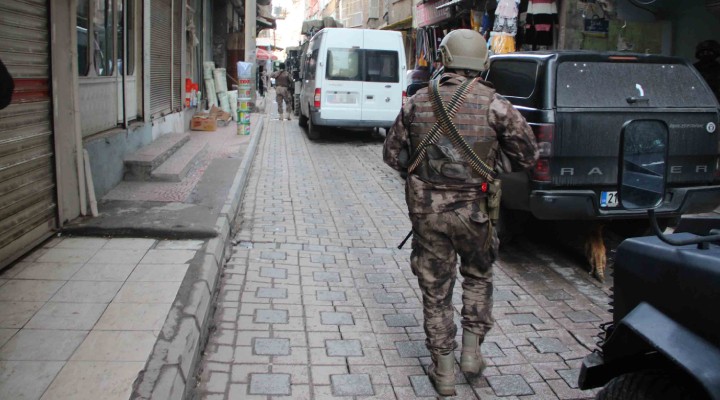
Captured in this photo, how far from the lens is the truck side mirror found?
5.34m

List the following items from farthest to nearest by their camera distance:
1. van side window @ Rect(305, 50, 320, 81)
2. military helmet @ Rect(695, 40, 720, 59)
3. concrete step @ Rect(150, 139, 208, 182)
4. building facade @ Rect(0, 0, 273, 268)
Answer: van side window @ Rect(305, 50, 320, 81) → military helmet @ Rect(695, 40, 720, 59) → concrete step @ Rect(150, 139, 208, 182) → building facade @ Rect(0, 0, 273, 268)

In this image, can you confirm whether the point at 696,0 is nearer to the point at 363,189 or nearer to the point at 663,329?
the point at 363,189

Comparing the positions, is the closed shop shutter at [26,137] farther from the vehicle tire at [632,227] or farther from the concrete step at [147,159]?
the vehicle tire at [632,227]

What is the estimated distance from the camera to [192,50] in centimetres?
1684

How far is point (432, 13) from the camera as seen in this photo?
19.1 m

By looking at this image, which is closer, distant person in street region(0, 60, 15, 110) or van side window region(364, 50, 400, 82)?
distant person in street region(0, 60, 15, 110)

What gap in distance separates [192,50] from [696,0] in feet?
37.9

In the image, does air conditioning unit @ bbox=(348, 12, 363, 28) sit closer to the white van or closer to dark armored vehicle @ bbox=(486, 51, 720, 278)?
the white van

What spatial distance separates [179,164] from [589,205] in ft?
19.3

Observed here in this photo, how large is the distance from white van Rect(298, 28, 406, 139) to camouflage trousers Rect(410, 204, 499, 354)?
11508 mm

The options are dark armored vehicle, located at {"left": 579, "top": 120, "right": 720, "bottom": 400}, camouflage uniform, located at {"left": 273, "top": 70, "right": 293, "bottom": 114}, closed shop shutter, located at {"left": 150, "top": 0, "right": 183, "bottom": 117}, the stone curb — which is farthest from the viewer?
camouflage uniform, located at {"left": 273, "top": 70, "right": 293, "bottom": 114}

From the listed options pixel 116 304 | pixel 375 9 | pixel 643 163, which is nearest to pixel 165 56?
pixel 116 304

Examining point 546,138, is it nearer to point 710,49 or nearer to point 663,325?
point 663,325

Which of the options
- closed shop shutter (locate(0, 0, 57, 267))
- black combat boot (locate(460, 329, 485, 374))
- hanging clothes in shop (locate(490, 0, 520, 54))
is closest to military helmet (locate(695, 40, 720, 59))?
hanging clothes in shop (locate(490, 0, 520, 54))
